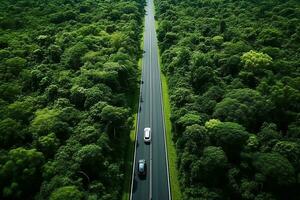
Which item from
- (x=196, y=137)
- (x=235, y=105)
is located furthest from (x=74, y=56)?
(x=235, y=105)

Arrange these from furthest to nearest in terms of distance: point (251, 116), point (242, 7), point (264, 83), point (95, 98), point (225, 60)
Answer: point (242, 7) < point (225, 60) < point (264, 83) < point (95, 98) < point (251, 116)

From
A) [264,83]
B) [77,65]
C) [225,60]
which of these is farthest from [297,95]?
[77,65]

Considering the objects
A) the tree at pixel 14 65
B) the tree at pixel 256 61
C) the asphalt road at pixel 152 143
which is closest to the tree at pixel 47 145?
the asphalt road at pixel 152 143

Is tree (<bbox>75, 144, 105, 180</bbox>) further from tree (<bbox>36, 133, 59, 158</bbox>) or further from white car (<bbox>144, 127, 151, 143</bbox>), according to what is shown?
white car (<bbox>144, 127, 151, 143</bbox>)

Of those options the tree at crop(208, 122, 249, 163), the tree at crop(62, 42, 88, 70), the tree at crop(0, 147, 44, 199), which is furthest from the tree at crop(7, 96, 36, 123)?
the tree at crop(208, 122, 249, 163)

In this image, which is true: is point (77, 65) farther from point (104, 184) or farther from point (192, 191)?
point (192, 191)

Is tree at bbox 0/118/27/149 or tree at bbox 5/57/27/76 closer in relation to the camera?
tree at bbox 0/118/27/149

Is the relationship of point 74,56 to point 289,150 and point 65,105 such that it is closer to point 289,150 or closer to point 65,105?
point 65,105
